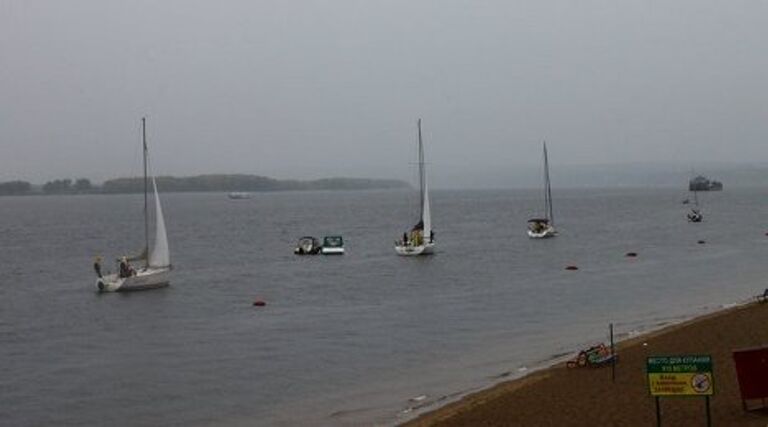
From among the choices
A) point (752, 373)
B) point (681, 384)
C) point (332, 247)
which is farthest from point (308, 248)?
point (681, 384)

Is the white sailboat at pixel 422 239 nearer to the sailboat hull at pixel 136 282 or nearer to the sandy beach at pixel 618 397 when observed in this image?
the sailboat hull at pixel 136 282

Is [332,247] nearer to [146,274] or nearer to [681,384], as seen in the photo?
[146,274]

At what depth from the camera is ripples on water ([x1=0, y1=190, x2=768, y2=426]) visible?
26469mm

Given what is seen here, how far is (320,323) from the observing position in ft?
134

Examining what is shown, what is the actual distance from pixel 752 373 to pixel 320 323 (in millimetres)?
25538

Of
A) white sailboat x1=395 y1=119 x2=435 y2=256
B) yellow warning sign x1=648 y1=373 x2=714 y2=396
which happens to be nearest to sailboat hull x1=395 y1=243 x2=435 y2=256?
white sailboat x1=395 y1=119 x2=435 y2=256

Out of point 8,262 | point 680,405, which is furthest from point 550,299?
point 8,262

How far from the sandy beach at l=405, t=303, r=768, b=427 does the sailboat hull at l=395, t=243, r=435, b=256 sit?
45.5 metres

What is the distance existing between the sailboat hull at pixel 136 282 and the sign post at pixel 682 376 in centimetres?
4505

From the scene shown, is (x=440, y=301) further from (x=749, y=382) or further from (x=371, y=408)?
(x=749, y=382)

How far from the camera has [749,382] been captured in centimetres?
1719

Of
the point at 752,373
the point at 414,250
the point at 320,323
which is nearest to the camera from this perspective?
A: the point at 752,373

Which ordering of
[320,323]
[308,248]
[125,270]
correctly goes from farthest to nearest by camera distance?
[308,248]
[125,270]
[320,323]

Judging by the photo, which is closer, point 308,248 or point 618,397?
point 618,397
